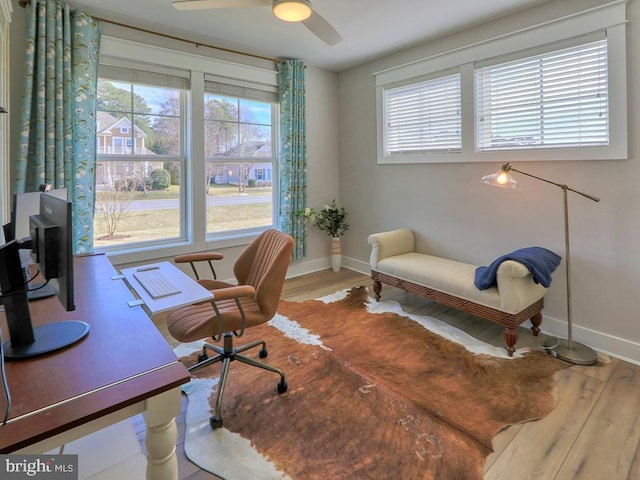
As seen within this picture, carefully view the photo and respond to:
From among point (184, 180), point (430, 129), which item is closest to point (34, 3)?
point (184, 180)

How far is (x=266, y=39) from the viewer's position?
11.4ft

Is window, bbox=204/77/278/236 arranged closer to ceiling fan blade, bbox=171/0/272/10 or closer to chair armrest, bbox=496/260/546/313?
ceiling fan blade, bbox=171/0/272/10

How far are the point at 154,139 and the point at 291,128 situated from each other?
1495 millimetres

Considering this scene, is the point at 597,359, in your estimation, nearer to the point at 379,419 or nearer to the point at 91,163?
the point at 379,419

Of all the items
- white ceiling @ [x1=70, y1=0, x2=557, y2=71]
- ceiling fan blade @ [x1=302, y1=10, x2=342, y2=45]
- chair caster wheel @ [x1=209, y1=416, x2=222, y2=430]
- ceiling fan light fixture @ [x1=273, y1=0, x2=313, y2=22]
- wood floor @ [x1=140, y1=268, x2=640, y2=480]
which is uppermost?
white ceiling @ [x1=70, y1=0, x2=557, y2=71]

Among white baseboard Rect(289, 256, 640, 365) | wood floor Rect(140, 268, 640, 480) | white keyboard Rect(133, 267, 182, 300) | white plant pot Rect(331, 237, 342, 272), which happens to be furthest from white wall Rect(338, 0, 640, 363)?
white keyboard Rect(133, 267, 182, 300)

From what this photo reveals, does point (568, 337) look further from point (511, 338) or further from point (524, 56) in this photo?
point (524, 56)

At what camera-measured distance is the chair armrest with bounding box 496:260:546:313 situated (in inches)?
94.8

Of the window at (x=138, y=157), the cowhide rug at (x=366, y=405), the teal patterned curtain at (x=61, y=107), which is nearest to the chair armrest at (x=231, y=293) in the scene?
the cowhide rug at (x=366, y=405)

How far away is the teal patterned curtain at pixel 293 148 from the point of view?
403cm

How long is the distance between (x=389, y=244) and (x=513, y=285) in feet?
4.34

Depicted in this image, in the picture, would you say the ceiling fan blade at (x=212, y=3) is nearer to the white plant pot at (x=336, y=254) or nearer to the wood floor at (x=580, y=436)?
the wood floor at (x=580, y=436)

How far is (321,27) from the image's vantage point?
7.20ft

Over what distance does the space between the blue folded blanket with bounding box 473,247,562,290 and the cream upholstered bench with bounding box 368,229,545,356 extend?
41mm
